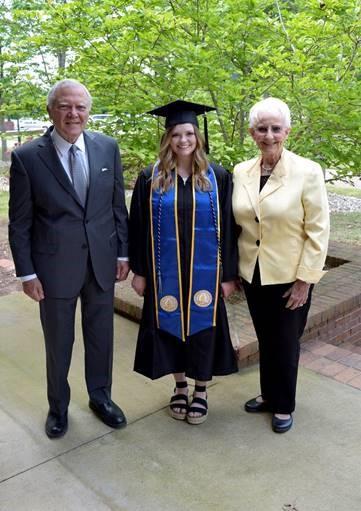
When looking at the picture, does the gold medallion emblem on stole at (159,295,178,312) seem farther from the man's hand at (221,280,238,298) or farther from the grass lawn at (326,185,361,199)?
the grass lawn at (326,185,361,199)

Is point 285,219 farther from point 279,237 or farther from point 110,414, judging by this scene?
point 110,414

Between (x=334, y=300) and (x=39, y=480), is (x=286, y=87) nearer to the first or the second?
(x=334, y=300)

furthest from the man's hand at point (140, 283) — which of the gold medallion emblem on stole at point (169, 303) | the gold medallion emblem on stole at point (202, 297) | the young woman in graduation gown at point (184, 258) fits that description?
the gold medallion emblem on stole at point (202, 297)

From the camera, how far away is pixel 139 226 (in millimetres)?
2801

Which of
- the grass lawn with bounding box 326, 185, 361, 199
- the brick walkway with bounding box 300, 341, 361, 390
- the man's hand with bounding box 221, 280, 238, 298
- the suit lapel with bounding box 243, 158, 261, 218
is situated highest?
the suit lapel with bounding box 243, 158, 261, 218

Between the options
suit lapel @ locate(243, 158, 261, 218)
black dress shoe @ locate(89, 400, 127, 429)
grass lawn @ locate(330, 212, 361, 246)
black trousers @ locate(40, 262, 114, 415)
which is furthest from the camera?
grass lawn @ locate(330, 212, 361, 246)

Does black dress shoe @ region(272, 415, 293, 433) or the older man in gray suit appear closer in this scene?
the older man in gray suit

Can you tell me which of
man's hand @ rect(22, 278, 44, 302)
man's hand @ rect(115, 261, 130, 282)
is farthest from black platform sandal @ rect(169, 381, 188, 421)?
man's hand @ rect(22, 278, 44, 302)

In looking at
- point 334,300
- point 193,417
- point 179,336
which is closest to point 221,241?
point 179,336

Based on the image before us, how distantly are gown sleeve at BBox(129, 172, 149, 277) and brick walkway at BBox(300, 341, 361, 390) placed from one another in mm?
1526

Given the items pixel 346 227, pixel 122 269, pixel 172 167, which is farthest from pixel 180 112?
pixel 346 227

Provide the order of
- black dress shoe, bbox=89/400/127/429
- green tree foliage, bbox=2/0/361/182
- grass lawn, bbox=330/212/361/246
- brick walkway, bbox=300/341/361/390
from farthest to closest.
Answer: grass lawn, bbox=330/212/361/246
green tree foliage, bbox=2/0/361/182
brick walkway, bbox=300/341/361/390
black dress shoe, bbox=89/400/127/429

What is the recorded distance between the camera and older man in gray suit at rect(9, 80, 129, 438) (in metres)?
2.58

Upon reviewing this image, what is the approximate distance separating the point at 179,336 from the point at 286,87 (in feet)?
7.74
